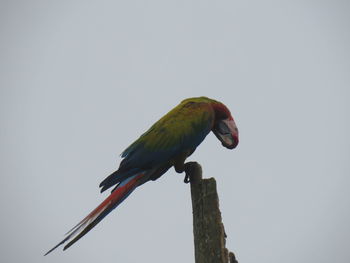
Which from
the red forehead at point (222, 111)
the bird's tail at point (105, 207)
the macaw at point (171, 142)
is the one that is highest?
the red forehead at point (222, 111)

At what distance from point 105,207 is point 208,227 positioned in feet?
2.99

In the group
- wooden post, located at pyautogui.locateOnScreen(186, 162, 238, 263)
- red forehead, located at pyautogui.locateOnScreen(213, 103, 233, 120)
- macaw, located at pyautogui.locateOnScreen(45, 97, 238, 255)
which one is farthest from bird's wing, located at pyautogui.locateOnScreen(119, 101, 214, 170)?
wooden post, located at pyautogui.locateOnScreen(186, 162, 238, 263)

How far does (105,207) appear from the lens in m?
4.05

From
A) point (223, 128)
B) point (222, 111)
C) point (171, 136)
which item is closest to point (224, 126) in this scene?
point (223, 128)

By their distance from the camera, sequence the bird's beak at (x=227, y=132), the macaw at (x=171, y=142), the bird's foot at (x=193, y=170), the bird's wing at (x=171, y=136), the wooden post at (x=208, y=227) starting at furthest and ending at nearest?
the bird's beak at (x=227, y=132) → the bird's wing at (x=171, y=136) → the macaw at (x=171, y=142) → the bird's foot at (x=193, y=170) → the wooden post at (x=208, y=227)

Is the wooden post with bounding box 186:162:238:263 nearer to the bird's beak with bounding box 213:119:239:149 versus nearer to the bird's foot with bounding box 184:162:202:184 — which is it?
the bird's foot with bounding box 184:162:202:184

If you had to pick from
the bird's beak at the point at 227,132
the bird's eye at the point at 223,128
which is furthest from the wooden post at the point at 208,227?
the bird's eye at the point at 223,128

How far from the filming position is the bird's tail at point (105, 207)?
362cm

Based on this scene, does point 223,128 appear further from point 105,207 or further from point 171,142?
point 105,207

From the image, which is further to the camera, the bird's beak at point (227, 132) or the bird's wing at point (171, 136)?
the bird's beak at point (227, 132)

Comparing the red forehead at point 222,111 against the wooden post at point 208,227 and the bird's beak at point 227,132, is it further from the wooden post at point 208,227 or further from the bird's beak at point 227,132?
the wooden post at point 208,227

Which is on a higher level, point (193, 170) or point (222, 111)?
point (222, 111)

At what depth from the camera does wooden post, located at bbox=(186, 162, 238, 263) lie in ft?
11.5

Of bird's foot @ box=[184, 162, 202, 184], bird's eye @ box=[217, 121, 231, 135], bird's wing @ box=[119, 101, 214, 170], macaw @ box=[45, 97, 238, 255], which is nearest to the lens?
bird's foot @ box=[184, 162, 202, 184]
